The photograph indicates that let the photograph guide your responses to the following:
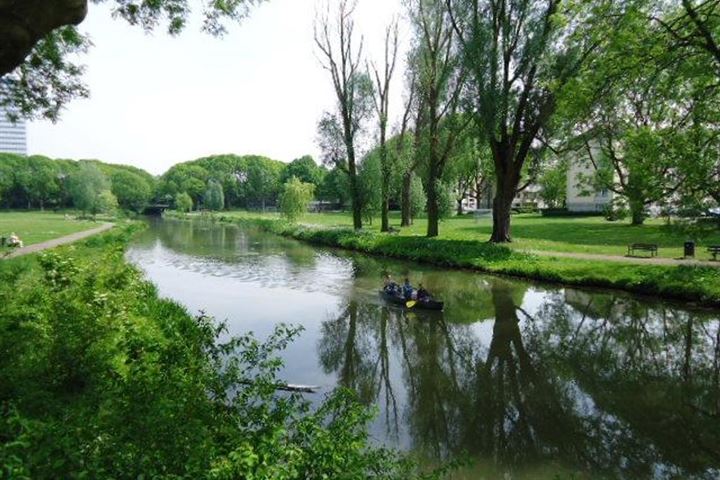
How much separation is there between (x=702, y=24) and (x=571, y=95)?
163 inches

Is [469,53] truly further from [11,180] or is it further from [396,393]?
[11,180]

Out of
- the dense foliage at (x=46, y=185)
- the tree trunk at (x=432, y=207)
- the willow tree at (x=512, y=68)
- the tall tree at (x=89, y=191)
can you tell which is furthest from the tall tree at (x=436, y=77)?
the dense foliage at (x=46, y=185)

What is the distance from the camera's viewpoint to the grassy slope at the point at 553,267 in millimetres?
19109

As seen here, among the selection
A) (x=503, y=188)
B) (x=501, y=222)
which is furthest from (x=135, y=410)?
(x=501, y=222)

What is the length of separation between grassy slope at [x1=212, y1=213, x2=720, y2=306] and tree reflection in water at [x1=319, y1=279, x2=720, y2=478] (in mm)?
1568

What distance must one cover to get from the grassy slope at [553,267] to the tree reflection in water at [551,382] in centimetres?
157

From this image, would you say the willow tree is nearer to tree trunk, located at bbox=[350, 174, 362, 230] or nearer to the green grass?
tree trunk, located at bbox=[350, 174, 362, 230]

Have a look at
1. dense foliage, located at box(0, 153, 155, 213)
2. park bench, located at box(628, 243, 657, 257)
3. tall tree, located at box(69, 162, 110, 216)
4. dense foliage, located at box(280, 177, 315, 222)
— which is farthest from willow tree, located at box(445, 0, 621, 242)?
dense foliage, located at box(0, 153, 155, 213)

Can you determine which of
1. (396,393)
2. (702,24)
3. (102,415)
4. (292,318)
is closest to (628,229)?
(702,24)

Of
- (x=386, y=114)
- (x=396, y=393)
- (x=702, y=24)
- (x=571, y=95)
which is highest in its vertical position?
(x=386, y=114)

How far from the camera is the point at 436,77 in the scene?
36.2 m

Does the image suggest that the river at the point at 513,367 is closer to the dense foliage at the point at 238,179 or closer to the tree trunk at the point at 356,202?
the tree trunk at the point at 356,202

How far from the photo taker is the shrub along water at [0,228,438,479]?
4.18 meters

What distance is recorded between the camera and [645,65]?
16.0 meters
